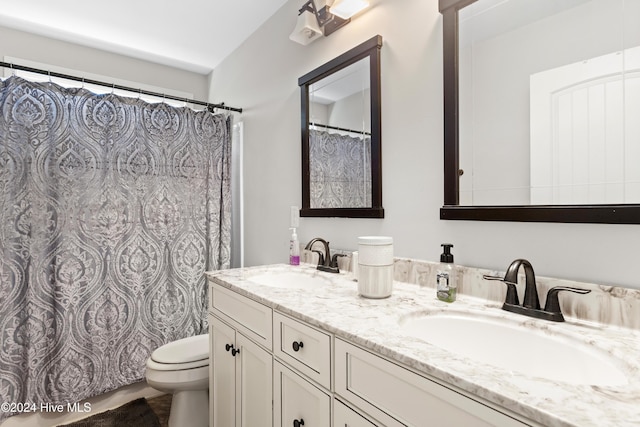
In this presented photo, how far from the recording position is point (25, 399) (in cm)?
182

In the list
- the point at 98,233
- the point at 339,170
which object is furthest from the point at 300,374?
the point at 98,233

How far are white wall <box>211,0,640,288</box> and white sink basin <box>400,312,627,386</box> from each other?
0.64ft

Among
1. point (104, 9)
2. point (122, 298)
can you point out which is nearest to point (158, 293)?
point (122, 298)

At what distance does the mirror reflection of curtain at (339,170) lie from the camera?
1.50 meters

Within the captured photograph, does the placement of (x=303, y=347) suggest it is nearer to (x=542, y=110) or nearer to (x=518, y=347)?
(x=518, y=347)

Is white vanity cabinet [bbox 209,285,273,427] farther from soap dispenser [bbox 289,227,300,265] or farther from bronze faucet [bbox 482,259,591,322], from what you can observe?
bronze faucet [bbox 482,259,591,322]

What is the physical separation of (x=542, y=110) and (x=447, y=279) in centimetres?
56

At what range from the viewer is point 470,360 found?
643 millimetres

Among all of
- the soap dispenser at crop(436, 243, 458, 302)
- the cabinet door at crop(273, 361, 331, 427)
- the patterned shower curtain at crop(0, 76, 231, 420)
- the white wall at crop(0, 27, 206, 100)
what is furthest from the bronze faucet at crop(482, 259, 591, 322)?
the white wall at crop(0, 27, 206, 100)

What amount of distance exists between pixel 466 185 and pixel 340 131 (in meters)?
0.72

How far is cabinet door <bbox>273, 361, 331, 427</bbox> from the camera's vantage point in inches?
35.0

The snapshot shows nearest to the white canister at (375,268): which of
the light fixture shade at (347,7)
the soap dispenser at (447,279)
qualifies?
A: the soap dispenser at (447,279)

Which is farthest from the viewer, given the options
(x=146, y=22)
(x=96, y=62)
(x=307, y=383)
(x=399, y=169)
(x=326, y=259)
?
(x=96, y=62)

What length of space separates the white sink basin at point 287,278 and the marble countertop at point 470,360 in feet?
0.69
